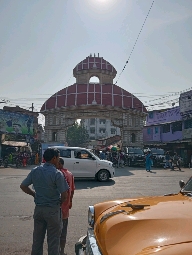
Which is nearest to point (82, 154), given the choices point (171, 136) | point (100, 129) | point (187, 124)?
point (187, 124)

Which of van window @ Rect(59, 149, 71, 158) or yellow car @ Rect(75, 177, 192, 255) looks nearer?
yellow car @ Rect(75, 177, 192, 255)

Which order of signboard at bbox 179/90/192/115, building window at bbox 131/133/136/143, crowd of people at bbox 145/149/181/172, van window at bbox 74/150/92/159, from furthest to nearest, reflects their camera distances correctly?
building window at bbox 131/133/136/143 → signboard at bbox 179/90/192/115 → crowd of people at bbox 145/149/181/172 → van window at bbox 74/150/92/159

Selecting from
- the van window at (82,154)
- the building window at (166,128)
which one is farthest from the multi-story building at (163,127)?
the van window at (82,154)

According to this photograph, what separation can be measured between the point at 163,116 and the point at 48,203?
41028 mm

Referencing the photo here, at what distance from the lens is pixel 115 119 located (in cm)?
4369

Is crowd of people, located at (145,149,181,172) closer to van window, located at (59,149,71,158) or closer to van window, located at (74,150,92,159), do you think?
van window, located at (74,150,92,159)

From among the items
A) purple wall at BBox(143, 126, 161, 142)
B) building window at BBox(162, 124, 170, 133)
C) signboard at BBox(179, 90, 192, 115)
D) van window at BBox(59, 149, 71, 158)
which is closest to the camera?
van window at BBox(59, 149, 71, 158)

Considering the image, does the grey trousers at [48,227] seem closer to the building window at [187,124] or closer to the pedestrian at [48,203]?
the pedestrian at [48,203]

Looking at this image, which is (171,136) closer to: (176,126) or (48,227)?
(176,126)

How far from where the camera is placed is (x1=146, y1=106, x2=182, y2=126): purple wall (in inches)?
1535

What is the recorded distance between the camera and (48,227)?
363 cm

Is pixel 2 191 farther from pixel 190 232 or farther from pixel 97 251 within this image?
pixel 190 232

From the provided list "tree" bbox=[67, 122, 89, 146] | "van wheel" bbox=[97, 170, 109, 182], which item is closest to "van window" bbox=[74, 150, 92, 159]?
"van wheel" bbox=[97, 170, 109, 182]

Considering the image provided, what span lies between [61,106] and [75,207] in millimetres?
36102
